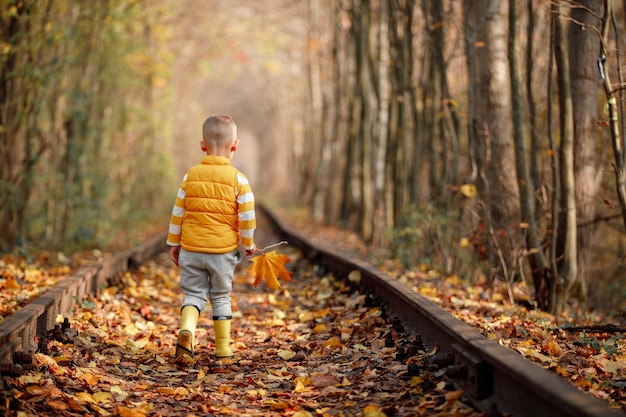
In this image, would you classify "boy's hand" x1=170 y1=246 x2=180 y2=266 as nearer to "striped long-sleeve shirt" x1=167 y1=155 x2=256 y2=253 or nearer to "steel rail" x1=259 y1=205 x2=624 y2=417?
"striped long-sleeve shirt" x1=167 y1=155 x2=256 y2=253

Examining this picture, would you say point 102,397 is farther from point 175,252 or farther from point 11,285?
point 11,285

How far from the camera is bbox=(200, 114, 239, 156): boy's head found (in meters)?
5.67

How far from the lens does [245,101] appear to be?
224 feet

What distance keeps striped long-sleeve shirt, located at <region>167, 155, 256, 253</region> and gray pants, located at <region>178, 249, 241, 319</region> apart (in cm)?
8

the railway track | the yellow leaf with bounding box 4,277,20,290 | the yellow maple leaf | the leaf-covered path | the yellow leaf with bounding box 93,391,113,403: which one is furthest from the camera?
the yellow leaf with bounding box 4,277,20,290

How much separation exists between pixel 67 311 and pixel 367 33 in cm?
1156

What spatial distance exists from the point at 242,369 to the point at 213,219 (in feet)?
3.60

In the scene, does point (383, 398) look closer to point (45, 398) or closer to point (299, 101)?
point (45, 398)

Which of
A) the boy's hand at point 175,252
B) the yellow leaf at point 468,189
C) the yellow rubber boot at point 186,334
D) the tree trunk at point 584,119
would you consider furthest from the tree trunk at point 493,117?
the yellow rubber boot at point 186,334

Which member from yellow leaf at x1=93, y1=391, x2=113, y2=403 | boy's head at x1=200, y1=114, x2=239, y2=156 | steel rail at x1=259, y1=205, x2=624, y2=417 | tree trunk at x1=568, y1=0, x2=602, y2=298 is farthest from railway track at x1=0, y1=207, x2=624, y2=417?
tree trunk at x1=568, y1=0, x2=602, y2=298

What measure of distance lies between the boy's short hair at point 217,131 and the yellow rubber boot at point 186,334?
1.25m

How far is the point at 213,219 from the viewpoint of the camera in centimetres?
565

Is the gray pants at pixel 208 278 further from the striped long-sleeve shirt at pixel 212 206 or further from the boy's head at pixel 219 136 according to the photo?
the boy's head at pixel 219 136

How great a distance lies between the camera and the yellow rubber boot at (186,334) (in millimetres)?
5496
